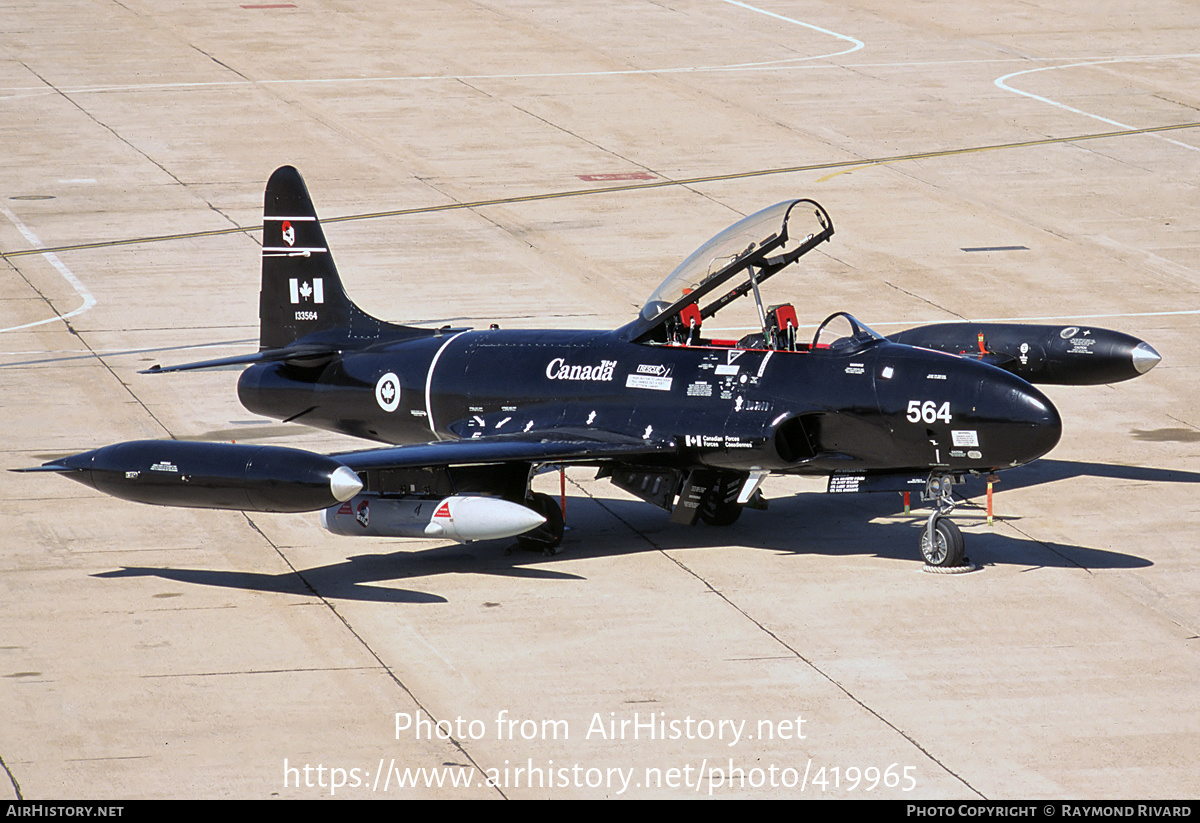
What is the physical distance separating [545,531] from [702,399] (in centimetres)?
220

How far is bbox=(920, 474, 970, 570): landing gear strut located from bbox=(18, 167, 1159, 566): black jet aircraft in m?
0.02

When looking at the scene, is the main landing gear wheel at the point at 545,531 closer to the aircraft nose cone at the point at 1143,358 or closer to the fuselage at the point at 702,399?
the fuselage at the point at 702,399

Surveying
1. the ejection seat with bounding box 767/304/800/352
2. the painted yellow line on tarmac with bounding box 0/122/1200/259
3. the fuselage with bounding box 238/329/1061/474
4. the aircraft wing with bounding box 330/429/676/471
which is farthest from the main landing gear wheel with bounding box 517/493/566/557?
the painted yellow line on tarmac with bounding box 0/122/1200/259

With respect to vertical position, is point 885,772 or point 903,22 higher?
point 903,22

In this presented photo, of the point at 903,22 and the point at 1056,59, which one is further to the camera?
the point at 903,22

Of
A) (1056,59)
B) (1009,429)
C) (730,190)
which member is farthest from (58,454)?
(1056,59)

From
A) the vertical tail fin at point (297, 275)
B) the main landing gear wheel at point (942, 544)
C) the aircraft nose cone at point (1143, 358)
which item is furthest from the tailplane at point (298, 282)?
the aircraft nose cone at point (1143, 358)

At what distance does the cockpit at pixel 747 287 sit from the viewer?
19.2 metres

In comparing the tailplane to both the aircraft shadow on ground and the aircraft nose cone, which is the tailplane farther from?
the aircraft nose cone

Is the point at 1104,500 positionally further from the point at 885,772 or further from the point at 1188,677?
the point at 885,772

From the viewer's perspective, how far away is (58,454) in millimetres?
22203

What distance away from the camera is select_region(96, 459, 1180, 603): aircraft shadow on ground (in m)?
18.3

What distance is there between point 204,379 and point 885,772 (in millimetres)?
15403

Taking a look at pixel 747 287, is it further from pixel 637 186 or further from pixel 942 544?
pixel 637 186
